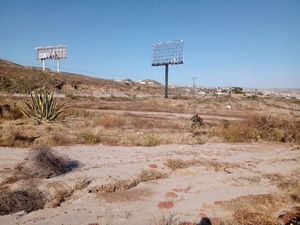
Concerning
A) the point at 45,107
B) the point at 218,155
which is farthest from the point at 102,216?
the point at 45,107

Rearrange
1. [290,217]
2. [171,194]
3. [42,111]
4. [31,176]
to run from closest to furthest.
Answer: [290,217]
[171,194]
[31,176]
[42,111]

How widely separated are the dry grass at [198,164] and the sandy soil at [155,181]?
0.07 metres

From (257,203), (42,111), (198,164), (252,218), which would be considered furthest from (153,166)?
(42,111)

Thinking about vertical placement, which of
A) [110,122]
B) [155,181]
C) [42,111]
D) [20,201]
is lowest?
[155,181]

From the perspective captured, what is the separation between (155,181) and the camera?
8.40m

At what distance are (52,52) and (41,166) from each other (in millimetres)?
86400

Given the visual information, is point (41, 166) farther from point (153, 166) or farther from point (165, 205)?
point (165, 205)

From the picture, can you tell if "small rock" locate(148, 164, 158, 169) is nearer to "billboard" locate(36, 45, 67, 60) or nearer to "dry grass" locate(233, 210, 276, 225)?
"dry grass" locate(233, 210, 276, 225)

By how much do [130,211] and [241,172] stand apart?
4249 millimetres

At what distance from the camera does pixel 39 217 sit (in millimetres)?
5996

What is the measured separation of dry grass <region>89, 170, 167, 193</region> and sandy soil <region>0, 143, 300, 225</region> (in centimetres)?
16

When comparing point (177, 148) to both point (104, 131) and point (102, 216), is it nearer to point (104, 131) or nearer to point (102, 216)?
point (104, 131)

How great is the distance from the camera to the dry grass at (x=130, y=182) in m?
7.59

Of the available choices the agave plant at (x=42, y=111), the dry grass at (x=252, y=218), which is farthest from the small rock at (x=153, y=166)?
the agave plant at (x=42, y=111)
